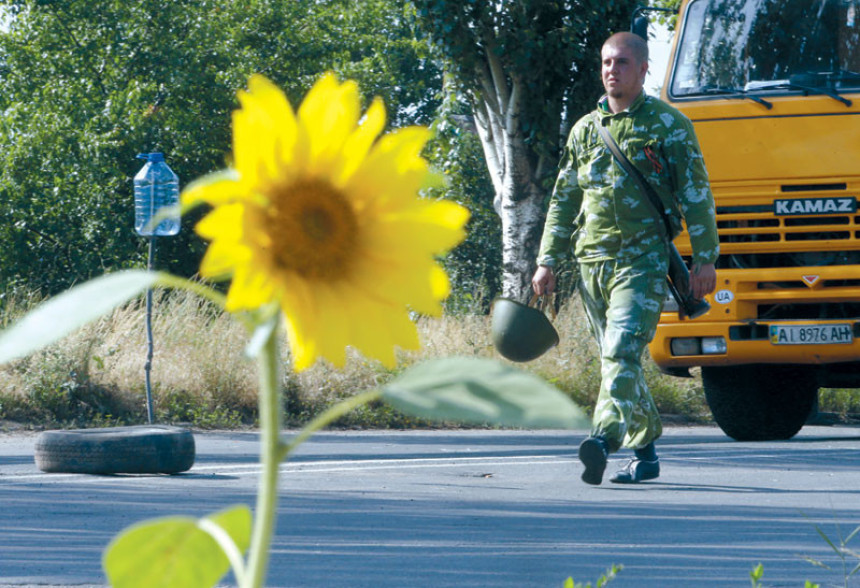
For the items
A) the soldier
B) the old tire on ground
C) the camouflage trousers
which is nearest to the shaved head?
the soldier

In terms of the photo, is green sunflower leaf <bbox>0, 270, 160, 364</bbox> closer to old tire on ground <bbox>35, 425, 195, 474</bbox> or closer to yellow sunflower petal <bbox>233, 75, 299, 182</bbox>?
yellow sunflower petal <bbox>233, 75, 299, 182</bbox>

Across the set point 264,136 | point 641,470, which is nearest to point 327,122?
point 264,136

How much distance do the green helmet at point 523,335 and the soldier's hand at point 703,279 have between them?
194cm

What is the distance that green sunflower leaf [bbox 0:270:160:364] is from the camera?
0.66 metres

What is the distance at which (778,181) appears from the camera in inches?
319

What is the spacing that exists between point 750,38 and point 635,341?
3.23m

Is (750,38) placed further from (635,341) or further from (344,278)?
(344,278)

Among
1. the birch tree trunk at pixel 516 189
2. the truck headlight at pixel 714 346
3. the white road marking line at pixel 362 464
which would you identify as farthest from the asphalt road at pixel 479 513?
the birch tree trunk at pixel 516 189

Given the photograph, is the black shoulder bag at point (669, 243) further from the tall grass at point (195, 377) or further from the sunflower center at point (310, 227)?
the sunflower center at point (310, 227)

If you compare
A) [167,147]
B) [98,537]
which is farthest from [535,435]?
[167,147]

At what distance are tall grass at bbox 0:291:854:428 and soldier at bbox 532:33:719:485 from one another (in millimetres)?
3660

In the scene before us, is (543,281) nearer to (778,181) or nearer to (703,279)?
(703,279)

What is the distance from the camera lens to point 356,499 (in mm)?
6258

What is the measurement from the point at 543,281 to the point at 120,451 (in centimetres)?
235
